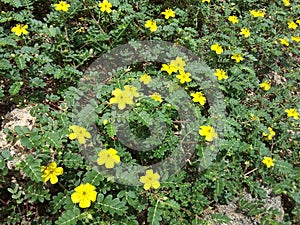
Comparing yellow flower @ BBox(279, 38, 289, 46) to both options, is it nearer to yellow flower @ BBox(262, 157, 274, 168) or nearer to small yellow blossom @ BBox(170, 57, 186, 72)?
small yellow blossom @ BBox(170, 57, 186, 72)

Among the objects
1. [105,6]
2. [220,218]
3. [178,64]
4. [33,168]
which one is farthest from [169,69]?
[33,168]

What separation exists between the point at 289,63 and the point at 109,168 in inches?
121

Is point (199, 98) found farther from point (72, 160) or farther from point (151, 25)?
point (72, 160)

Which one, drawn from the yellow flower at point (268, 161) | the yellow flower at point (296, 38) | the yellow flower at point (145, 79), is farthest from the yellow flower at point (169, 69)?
the yellow flower at point (296, 38)

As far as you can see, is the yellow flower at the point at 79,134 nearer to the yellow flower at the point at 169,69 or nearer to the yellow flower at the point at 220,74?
the yellow flower at the point at 169,69

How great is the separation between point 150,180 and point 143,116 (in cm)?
57

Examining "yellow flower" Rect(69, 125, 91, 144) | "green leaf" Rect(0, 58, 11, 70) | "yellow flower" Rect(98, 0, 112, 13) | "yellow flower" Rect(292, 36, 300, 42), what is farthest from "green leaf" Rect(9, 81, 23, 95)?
"yellow flower" Rect(292, 36, 300, 42)

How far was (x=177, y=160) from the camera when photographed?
3.29m

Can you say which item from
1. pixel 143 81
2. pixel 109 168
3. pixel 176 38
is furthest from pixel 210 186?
pixel 176 38

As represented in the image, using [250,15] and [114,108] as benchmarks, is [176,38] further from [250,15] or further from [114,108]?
[114,108]

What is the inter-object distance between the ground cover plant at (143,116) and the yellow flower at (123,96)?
12mm

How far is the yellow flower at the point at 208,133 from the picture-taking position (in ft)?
10.5

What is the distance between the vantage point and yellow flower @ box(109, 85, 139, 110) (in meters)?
3.10

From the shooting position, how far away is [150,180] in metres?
2.95
